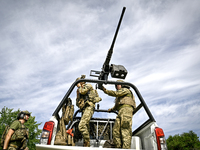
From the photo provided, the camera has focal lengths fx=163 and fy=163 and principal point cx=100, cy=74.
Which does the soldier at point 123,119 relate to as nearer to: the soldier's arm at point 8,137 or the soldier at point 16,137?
the soldier at point 16,137

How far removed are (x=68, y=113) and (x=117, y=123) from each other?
1141 mm

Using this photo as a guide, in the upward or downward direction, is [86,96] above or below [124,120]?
above

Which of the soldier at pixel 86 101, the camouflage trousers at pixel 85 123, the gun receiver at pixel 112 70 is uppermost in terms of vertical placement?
the gun receiver at pixel 112 70

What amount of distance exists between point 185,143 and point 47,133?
3355 centimetres

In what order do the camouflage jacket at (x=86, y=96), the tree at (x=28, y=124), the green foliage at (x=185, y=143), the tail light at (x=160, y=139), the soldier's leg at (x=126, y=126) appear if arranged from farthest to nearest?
the green foliage at (x=185, y=143) < the tree at (x=28, y=124) < the camouflage jacket at (x=86, y=96) < the soldier's leg at (x=126, y=126) < the tail light at (x=160, y=139)

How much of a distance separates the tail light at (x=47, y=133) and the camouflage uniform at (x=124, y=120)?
149 cm

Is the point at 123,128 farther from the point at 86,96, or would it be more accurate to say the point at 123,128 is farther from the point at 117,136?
the point at 86,96

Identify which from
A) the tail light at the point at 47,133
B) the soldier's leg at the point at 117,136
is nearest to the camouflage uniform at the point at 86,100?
the soldier's leg at the point at 117,136

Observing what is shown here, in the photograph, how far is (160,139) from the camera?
2742 millimetres

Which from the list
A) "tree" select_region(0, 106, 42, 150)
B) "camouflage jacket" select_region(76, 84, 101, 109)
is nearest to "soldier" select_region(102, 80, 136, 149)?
"camouflage jacket" select_region(76, 84, 101, 109)

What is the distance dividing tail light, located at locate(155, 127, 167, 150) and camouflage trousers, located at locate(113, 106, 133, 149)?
2.73 ft

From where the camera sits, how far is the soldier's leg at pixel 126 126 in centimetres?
341

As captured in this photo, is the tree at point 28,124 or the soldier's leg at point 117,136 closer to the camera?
the soldier's leg at point 117,136

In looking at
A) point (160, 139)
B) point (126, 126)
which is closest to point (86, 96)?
point (126, 126)
